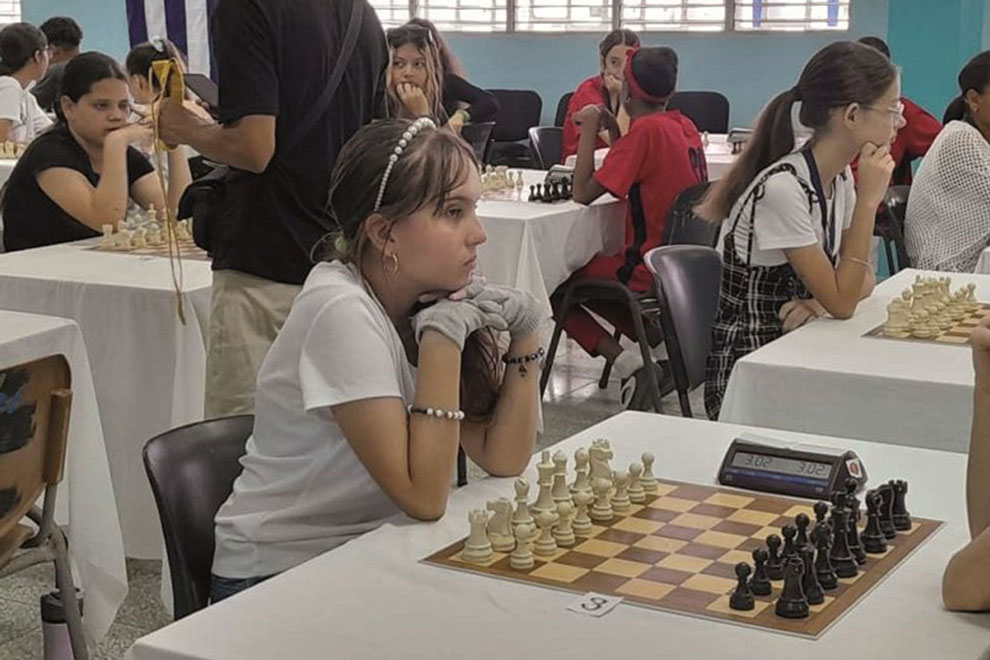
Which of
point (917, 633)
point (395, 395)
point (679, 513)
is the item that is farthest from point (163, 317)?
point (917, 633)

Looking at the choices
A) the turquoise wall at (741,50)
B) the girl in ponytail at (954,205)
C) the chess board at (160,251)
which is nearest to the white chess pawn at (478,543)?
the chess board at (160,251)

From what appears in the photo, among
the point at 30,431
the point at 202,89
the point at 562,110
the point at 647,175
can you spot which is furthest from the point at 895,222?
the point at 562,110

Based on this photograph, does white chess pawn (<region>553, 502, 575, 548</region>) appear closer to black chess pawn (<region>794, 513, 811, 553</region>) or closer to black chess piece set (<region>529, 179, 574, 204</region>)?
black chess pawn (<region>794, 513, 811, 553</region>)

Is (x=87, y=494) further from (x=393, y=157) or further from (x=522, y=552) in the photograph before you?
(x=522, y=552)

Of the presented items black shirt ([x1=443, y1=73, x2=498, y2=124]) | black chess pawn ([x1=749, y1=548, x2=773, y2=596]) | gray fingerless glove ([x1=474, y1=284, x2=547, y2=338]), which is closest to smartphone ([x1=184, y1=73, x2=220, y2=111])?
gray fingerless glove ([x1=474, y1=284, x2=547, y2=338])

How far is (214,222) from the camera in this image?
2.96 meters

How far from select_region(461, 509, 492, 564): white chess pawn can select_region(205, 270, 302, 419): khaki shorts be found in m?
1.32

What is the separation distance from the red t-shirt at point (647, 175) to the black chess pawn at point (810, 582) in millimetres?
3347

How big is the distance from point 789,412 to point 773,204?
2.12 ft

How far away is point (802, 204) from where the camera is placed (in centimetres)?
318

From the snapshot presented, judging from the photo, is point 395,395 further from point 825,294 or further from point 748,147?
point 748,147

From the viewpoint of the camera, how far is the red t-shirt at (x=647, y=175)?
16.1 ft

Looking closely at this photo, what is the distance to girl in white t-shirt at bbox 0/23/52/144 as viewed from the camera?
733 cm

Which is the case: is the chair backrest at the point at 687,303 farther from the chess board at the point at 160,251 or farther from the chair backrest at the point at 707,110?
the chair backrest at the point at 707,110
